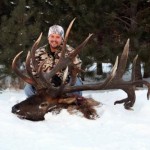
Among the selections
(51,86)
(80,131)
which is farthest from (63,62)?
(80,131)

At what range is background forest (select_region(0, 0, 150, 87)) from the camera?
32.4ft

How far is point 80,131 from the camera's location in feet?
14.2

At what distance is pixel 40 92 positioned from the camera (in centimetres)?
485

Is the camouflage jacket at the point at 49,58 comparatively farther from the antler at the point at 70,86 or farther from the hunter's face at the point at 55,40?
the antler at the point at 70,86

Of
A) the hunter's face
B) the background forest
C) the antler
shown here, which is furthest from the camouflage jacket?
the background forest

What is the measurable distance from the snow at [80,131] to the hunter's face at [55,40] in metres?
1.13

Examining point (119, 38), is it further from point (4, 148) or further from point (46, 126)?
point (4, 148)

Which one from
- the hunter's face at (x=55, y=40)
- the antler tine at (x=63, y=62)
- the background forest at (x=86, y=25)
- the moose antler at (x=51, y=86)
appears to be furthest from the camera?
the background forest at (x=86, y=25)

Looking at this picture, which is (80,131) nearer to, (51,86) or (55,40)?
(51,86)

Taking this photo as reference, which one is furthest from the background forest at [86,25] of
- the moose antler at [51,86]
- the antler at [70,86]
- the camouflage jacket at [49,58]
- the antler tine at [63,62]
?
the moose antler at [51,86]

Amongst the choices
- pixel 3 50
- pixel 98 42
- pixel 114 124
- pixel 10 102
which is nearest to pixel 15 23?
pixel 3 50

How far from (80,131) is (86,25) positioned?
6.47 metres

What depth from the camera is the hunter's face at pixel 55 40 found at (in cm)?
601

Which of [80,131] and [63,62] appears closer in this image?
[80,131]
